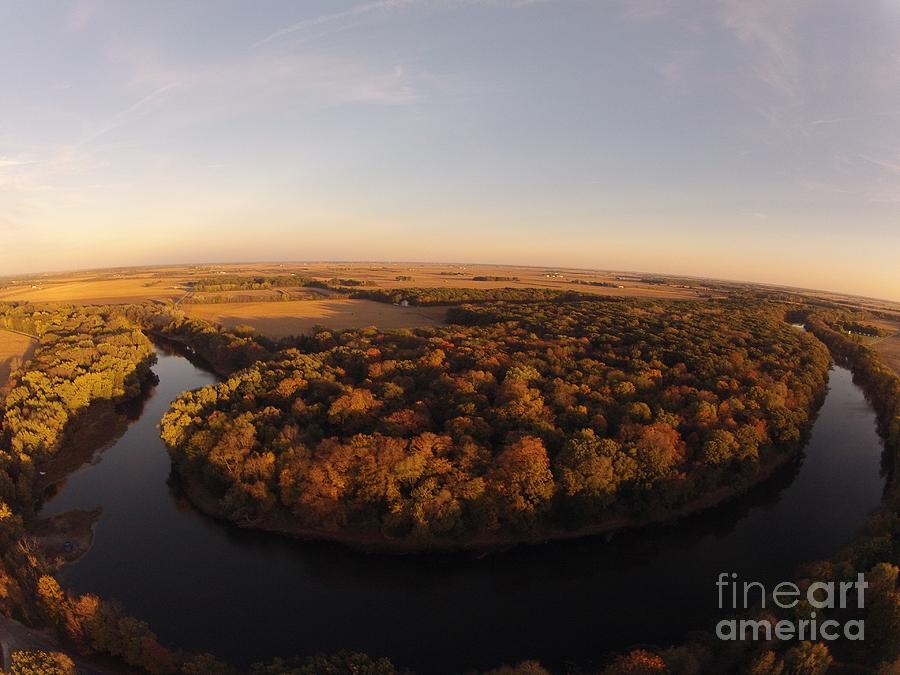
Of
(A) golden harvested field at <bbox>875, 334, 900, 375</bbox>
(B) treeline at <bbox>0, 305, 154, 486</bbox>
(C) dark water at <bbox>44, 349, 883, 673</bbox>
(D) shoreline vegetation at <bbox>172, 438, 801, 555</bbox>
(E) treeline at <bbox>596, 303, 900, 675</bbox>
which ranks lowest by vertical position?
(C) dark water at <bbox>44, 349, 883, 673</bbox>

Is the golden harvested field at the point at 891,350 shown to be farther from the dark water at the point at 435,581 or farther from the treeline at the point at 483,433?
the dark water at the point at 435,581

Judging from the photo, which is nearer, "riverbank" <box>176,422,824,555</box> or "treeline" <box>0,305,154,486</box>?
"riverbank" <box>176,422,824,555</box>

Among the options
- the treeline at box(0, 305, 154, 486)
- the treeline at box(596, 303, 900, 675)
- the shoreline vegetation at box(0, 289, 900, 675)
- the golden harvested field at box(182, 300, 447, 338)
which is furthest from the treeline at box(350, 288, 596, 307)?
the treeline at box(596, 303, 900, 675)

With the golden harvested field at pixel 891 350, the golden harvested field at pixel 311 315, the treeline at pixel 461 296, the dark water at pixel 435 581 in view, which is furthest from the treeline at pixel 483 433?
the treeline at pixel 461 296

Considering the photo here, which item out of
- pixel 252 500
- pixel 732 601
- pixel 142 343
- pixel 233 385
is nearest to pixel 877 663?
pixel 732 601

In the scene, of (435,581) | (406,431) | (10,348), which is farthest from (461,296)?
(435,581)

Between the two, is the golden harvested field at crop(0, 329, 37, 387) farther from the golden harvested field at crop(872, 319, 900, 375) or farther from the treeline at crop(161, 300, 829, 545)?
the golden harvested field at crop(872, 319, 900, 375)
